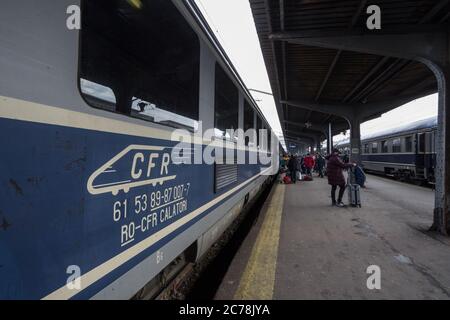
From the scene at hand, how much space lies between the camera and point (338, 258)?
4109 millimetres

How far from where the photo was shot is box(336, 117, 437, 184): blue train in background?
44.5ft

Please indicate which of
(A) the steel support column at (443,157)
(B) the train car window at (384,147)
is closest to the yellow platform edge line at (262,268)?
(A) the steel support column at (443,157)

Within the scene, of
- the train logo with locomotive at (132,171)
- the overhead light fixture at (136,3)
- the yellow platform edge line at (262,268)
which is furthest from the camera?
the yellow platform edge line at (262,268)

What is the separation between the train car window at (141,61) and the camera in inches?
68.5

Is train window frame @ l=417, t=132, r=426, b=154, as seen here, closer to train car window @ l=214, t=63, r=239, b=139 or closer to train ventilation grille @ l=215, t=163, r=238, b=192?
train car window @ l=214, t=63, r=239, b=139

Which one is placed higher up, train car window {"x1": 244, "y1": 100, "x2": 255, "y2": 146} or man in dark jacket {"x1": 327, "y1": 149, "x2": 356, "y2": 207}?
train car window {"x1": 244, "y1": 100, "x2": 255, "y2": 146}

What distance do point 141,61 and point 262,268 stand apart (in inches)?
107

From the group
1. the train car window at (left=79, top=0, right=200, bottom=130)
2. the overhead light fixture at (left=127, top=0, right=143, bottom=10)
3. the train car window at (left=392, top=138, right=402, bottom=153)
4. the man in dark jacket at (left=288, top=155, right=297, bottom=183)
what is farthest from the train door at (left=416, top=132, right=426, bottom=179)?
the overhead light fixture at (left=127, top=0, right=143, bottom=10)

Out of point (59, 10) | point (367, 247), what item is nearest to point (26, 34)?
point (59, 10)

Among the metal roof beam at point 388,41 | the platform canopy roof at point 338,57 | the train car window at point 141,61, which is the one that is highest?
the platform canopy roof at point 338,57

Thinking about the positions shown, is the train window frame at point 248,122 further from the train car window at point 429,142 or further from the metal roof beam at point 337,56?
the train car window at point 429,142

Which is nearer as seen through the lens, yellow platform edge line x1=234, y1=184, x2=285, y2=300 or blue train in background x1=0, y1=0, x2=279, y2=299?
blue train in background x1=0, y1=0, x2=279, y2=299

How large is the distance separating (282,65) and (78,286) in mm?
10463

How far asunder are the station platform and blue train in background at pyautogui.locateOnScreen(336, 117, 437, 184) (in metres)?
7.78
